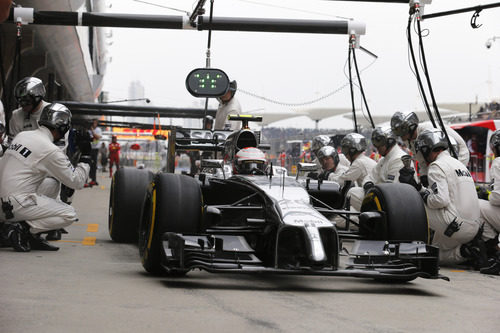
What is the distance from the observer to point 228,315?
14.9 feet

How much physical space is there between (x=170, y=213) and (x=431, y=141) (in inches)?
136

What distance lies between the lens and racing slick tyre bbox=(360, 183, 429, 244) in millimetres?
6324

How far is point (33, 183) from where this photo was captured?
7.55m

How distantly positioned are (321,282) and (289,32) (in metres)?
7.57

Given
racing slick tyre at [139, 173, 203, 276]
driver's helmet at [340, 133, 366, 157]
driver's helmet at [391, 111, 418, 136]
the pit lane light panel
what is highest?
the pit lane light panel

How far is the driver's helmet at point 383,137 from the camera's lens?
9.98 m

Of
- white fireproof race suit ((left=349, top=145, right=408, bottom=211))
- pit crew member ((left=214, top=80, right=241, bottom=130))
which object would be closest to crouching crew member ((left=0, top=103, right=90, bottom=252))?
pit crew member ((left=214, top=80, right=241, bottom=130))

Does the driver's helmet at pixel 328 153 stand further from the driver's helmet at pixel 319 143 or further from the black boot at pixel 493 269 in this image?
the black boot at pixel 493 269

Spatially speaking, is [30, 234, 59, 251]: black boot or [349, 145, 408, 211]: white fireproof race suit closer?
[30, 234, 59, 251]: black boot

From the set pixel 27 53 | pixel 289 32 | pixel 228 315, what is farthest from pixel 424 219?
pixel 27 53

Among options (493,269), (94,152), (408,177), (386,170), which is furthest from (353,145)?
(94,152)

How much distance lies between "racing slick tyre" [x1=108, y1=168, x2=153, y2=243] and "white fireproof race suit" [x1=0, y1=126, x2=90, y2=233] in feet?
2.12

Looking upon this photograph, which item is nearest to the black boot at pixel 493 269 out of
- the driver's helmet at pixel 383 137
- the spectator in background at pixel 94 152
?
the driver's helmet at pixel 383 137

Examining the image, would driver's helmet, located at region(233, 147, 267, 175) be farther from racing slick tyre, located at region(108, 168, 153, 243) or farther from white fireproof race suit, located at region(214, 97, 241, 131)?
white fireproof race suit, located at region(214, 97, 241, 131)
